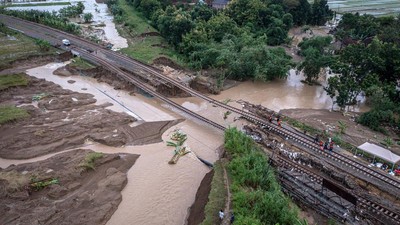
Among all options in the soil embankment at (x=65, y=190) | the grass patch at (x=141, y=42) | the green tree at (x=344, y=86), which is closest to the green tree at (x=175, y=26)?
the grass patch at (x=141, y=42)

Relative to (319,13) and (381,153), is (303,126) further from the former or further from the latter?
(319,13)

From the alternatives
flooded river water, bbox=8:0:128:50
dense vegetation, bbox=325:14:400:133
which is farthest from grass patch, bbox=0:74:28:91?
dense vegetation, bbox=325:14:400:133

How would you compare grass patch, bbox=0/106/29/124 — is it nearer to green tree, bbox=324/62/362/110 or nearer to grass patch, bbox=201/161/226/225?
grass patch, bbox=201/161/226/225

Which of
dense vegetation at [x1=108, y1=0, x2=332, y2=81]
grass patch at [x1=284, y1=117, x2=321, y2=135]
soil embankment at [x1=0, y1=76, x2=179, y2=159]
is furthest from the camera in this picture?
dense vegetation at [x1=108, y1=0, x2=332, y2=81]

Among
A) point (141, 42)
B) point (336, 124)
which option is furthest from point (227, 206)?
point (141, 42)

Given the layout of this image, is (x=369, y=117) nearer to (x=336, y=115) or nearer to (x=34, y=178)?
(x=336, y=115)

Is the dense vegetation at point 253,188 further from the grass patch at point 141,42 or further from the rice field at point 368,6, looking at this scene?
the rice field at point 368,6
